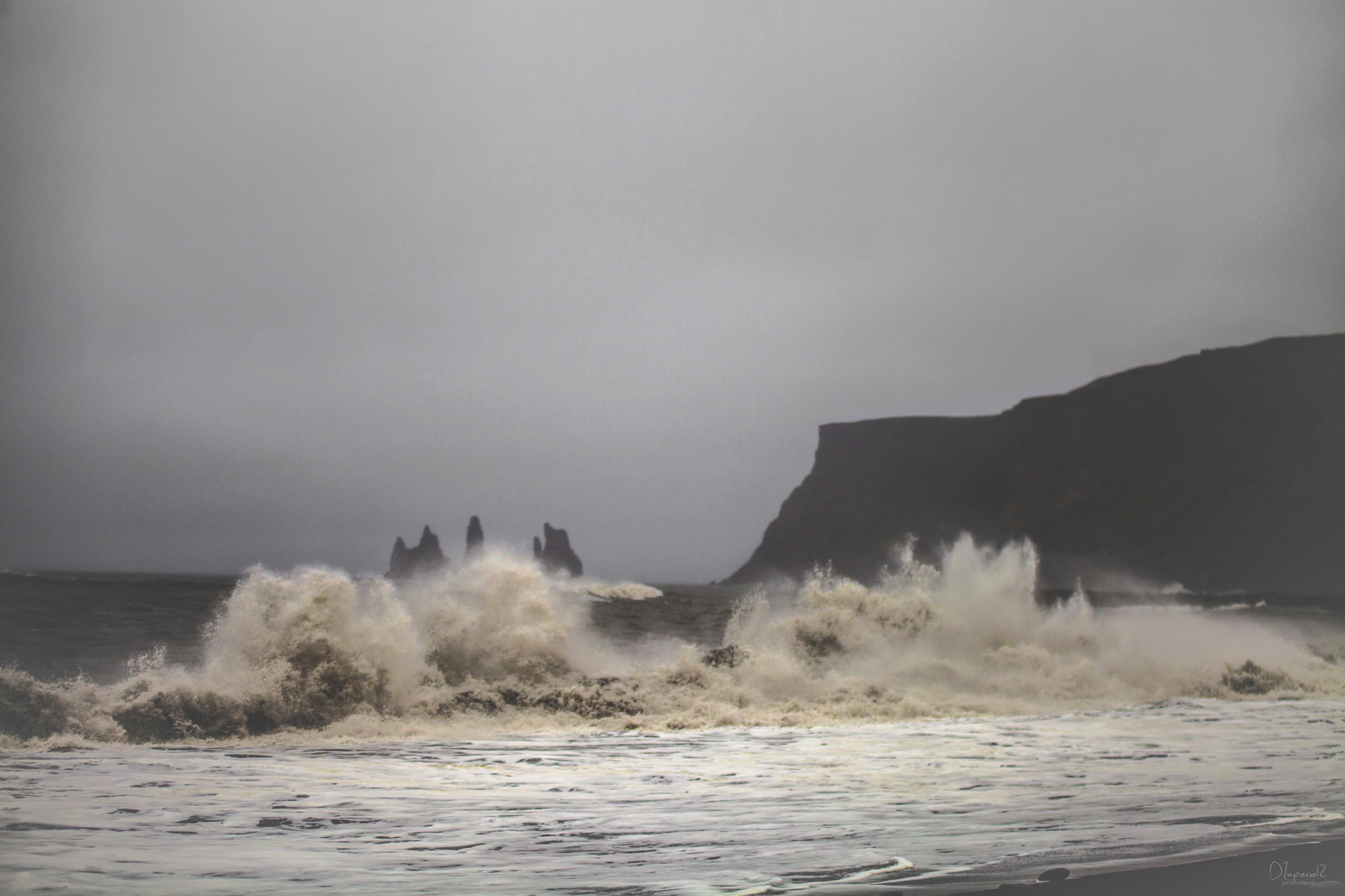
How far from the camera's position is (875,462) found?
32719mm

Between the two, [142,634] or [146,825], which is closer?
[146,825]

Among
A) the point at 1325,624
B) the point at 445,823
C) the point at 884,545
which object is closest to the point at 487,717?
the point at 445,823

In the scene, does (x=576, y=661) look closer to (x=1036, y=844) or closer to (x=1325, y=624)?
(x=1036, y=844)

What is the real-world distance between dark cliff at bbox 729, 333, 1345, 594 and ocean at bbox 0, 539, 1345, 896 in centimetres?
1686

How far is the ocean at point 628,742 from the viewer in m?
2.48

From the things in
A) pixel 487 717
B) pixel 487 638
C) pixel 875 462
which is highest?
pixel 875 462

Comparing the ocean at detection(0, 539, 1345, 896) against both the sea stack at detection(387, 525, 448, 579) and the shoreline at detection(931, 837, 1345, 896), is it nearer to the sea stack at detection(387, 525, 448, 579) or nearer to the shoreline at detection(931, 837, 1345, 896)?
the shoreline at detection(931, 837, 1345, 896)

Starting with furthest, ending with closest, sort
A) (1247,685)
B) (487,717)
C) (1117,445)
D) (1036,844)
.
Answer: (1117,445)
(1247,685)
(487,717)
(1036,844)

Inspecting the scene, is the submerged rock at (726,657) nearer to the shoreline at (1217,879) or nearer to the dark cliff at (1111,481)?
the shoreline at (1217,879)

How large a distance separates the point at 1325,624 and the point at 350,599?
59.6 feet

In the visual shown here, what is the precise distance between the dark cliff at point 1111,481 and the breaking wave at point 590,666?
1624 centimetres

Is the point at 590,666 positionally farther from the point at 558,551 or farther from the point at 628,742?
the point at 558,551

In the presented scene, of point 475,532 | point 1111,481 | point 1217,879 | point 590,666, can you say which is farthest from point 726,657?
point 1111,481

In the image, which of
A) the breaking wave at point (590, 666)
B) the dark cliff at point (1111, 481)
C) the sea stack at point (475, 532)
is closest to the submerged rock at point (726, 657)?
the breaking wave at point (590, 666)
